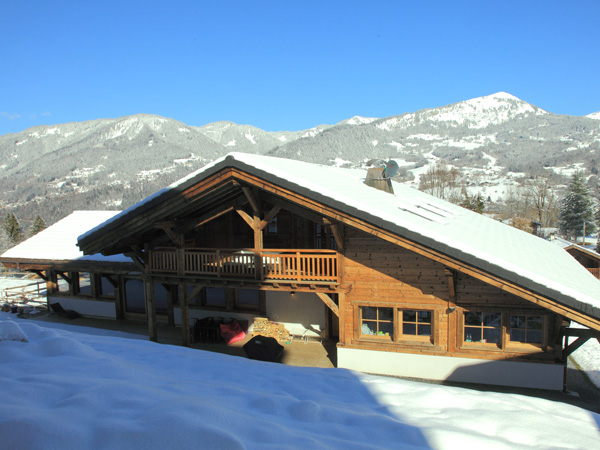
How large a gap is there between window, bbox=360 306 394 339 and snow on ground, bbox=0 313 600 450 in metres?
6.25

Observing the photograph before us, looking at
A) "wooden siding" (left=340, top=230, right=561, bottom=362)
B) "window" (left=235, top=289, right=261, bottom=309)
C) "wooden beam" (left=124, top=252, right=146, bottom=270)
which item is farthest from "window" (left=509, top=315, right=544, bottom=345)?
"wooden beam" (left=124, top=252, right=146, bottom=270)

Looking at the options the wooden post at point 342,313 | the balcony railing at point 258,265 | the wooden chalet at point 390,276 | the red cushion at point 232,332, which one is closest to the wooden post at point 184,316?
the wooden chalet at point 390,276

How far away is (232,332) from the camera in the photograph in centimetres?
1396

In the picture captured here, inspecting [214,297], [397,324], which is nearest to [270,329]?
[214,297]

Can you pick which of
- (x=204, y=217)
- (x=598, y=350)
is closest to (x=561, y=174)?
(x=598, y=350)

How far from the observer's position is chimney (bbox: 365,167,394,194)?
49.9 feet

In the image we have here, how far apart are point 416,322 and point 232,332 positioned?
6.55m

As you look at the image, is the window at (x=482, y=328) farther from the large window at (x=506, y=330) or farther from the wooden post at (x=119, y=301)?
the wooden post at (x=119, y=301)

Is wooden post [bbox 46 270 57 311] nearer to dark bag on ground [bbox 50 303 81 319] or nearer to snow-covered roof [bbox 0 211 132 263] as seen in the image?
dark bag on ground [bbox 50 303 81 319]

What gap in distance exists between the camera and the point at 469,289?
10.2 m

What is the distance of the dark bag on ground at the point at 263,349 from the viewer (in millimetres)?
11789

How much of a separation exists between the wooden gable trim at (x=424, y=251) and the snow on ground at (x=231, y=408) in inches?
170

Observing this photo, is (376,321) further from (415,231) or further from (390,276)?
(415,231)

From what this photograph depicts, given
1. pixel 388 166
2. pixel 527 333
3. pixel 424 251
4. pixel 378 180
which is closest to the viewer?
pixel 424 251
